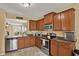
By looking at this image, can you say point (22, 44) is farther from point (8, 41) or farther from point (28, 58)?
point (28, 58)

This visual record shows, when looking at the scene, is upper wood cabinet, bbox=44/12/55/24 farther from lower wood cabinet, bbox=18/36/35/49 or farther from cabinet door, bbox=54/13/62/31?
lower wood cabinet, bbox=18/36/35/49

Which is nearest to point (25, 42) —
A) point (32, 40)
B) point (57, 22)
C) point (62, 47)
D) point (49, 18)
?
point (32, 40)

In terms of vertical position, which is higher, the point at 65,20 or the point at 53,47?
the point at 65,20

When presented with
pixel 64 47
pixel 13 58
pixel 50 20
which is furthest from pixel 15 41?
pixel 13 58


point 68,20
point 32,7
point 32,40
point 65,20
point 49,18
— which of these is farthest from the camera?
point 32,40

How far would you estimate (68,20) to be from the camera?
2.41m

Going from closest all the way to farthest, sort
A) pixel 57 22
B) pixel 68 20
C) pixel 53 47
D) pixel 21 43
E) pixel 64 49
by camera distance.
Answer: pixel 64 49
pixel 68 20
pixel 53 47
pixel 57 22
pixel 21 43

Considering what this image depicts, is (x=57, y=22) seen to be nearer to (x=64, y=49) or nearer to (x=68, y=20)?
(x=68, y=20)

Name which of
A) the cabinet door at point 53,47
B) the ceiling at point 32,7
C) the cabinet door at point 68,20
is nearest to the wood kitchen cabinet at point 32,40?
the cabinet door at point 53,47

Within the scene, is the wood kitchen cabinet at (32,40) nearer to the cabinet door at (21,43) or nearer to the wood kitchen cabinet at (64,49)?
the cabinet door at (21,43)

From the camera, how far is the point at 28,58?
0.84 m

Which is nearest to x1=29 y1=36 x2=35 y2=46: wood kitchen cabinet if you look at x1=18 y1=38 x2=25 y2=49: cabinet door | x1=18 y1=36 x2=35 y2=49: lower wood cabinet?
x1=18 y1=36 x2=35 y2=49: lower wood cabinet

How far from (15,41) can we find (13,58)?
292 centimetres

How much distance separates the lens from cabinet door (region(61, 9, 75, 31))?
7.41ft
